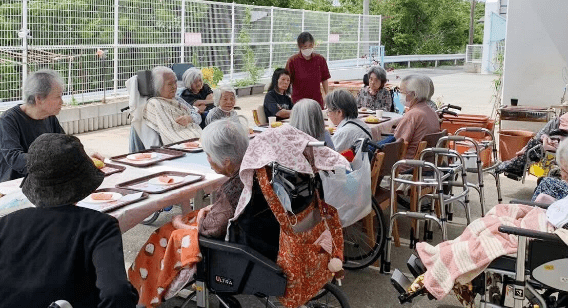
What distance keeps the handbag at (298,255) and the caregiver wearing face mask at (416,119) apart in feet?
7.54

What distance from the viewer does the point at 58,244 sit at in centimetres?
192

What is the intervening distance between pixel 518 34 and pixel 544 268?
6.44 m

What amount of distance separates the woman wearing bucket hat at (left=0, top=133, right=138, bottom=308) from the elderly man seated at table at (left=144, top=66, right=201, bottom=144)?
2.98m

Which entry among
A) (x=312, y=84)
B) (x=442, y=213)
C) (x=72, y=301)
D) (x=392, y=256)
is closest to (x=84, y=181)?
(x=72, y=301)

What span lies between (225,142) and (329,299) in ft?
3.14

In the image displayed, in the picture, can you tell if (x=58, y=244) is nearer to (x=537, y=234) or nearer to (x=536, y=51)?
(x=537, y=234)

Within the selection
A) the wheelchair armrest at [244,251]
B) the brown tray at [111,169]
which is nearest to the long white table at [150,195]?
the brown tray at [111,169]

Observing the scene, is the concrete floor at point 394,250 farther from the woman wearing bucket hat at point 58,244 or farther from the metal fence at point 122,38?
the woman wearing bucket hat at point 58,244

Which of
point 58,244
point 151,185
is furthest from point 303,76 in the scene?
point 58,244

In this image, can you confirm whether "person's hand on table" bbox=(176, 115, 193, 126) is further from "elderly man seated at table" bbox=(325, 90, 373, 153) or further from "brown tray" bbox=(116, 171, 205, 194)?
"brown tray" bbox=(116, 171, 205, 194)

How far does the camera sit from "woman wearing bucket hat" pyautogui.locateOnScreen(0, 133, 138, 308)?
74.5 inches

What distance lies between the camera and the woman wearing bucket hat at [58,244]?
189 cm

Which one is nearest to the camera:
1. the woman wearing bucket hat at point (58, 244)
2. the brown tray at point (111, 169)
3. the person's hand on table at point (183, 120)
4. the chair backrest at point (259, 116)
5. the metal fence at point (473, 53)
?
the woman wearing bucket hat at point (58, 244)

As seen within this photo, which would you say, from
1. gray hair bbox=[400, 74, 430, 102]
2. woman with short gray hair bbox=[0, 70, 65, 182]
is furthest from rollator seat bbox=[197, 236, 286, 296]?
gray hair bbox=[400, 74, 430, 102]
